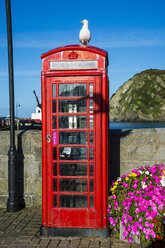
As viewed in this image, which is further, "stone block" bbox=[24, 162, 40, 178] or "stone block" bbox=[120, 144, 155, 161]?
"stone block" bbox=[24, 162, 40, 178]

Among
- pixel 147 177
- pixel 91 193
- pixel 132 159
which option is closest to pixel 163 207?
pixel 147 177

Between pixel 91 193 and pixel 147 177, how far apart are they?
864mm

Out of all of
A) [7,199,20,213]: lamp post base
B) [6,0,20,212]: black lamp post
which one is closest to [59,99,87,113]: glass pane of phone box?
[6,0,20,212]: black lamp post

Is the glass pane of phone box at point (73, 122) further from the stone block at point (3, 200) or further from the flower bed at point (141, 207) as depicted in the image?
the stone block at point (3, 200)

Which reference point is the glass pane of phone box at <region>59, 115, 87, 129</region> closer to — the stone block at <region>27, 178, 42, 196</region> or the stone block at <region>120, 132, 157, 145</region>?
the stone block at <region>120, 132, 157, 145</region>

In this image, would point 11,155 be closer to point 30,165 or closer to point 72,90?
point 30,165

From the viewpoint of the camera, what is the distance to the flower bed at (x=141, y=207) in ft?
13.1

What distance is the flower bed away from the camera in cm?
398

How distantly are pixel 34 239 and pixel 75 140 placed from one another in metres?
1.52

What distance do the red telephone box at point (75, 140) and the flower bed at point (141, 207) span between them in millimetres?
236

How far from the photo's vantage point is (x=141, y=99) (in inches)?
6102

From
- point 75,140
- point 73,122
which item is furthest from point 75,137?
point 73,122

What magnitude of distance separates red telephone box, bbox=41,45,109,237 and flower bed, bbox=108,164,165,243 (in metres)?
0.24

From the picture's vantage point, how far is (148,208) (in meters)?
4.03
